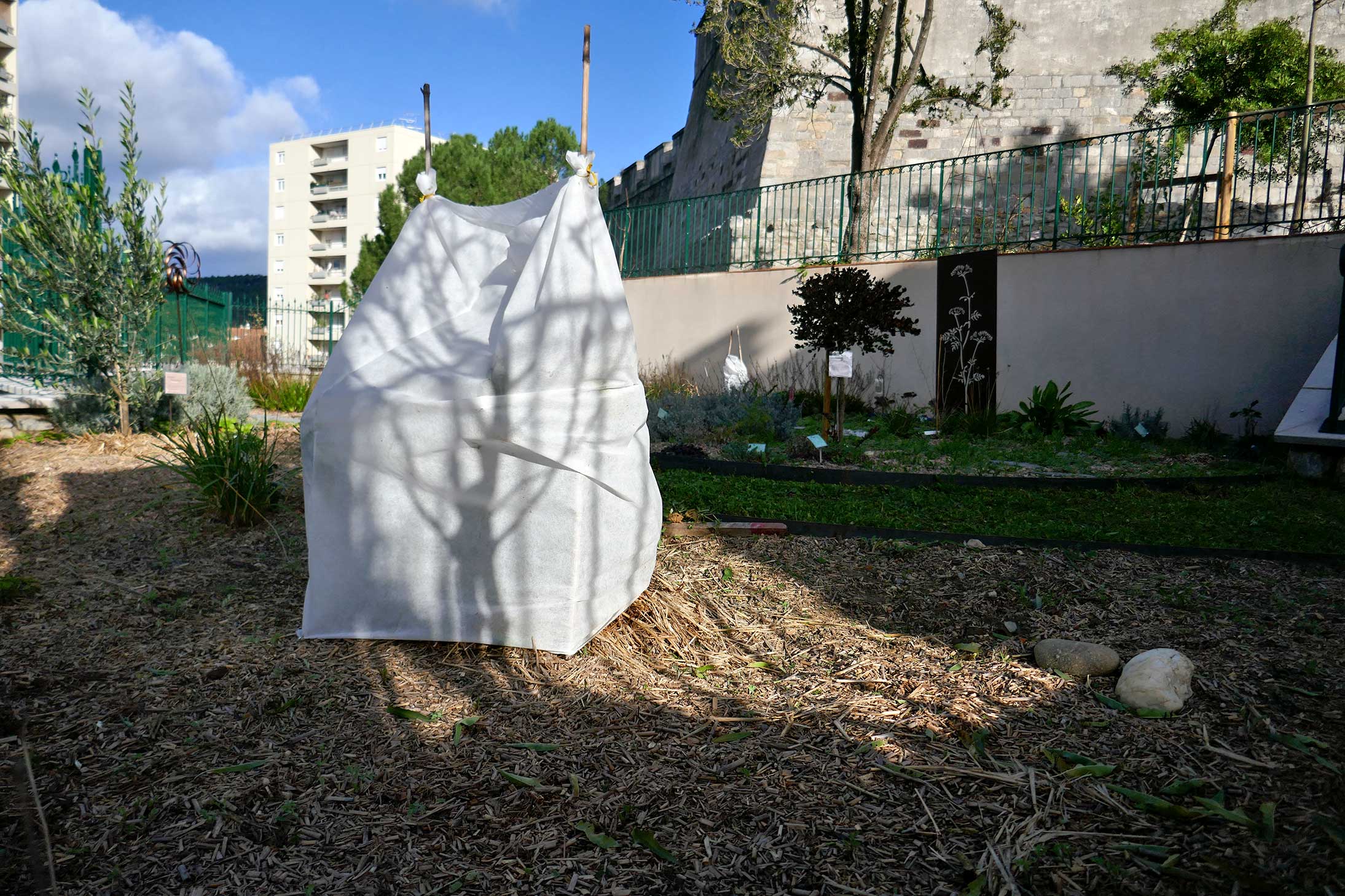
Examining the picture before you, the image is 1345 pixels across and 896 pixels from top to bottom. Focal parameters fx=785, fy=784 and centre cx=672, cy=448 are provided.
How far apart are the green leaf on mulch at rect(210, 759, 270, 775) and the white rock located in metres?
2.15

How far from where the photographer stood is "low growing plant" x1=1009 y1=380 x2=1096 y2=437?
736 centimetres

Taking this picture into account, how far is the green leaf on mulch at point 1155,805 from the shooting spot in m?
1.54

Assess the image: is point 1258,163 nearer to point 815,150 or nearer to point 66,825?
point 815,150

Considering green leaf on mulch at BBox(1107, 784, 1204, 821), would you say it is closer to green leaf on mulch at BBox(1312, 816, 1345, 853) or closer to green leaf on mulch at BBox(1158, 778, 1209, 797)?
green leaf on mulch at BBox(1158, 778, 1209, 797)

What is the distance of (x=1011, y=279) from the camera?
845cm

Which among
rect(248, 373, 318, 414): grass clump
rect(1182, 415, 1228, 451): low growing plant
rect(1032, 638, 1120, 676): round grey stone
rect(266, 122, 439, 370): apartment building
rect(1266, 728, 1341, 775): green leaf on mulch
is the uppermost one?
rect(266, 122, 439, 370): apartment building

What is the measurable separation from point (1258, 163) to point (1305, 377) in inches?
375

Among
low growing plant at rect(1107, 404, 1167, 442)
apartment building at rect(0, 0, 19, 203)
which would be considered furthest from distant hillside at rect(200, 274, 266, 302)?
low growing plant at rect(1107, 404, 1167, 442)

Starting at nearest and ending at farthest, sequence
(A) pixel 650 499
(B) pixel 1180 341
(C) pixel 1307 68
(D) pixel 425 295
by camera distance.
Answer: (A) pixel 650 499 < (D) pixel 425 295 < (B) pixel 1180 341 < (C) pixel 1307 68

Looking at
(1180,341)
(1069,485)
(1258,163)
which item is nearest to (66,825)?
(1069,485)

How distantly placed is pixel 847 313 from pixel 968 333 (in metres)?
3.01

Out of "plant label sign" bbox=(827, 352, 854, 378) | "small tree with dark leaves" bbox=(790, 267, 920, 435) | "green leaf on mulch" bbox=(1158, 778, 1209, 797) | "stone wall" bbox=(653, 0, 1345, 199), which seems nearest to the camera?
"green leaf on mulch" bbox=(1158, 778, 1209, 797)

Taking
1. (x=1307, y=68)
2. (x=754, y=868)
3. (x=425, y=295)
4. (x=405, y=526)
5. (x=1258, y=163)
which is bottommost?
(x=754, y=868)

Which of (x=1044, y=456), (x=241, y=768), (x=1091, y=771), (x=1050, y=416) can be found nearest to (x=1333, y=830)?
(x=1091, y=771)
